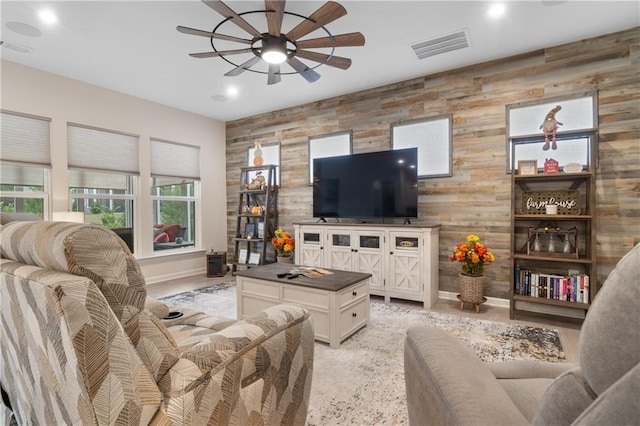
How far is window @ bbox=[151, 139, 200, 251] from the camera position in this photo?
517cm

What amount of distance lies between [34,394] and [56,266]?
646 mm

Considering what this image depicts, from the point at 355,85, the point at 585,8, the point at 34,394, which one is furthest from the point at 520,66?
the point at 34,394

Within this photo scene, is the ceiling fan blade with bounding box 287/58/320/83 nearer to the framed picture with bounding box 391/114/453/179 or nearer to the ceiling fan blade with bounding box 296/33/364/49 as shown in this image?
the ceiling fan blade with bounding box 296/33/364/49

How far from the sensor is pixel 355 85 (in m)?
4.45

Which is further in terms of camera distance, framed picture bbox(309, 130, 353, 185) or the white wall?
framed picture bbox(309, 130, 353, 185)

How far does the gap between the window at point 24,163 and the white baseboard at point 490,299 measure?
16.7ft

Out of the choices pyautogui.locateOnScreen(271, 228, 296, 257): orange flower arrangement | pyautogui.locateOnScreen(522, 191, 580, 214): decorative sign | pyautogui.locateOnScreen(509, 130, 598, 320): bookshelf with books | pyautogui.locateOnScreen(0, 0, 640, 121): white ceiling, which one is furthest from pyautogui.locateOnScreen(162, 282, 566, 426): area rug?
pyautogui.locateOnScreen(0, 0, 640, 121): white ceiling

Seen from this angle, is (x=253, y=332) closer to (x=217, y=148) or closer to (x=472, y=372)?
(x=472, y=372)

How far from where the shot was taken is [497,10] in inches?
109

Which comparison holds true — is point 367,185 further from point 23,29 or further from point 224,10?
point 23,29

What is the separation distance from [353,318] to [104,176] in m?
4.09

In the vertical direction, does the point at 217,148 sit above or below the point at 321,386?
above

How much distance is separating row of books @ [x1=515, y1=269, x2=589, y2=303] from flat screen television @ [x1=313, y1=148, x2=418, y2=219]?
133cm

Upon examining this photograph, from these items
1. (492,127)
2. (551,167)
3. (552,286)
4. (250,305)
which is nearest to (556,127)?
(551,167)
